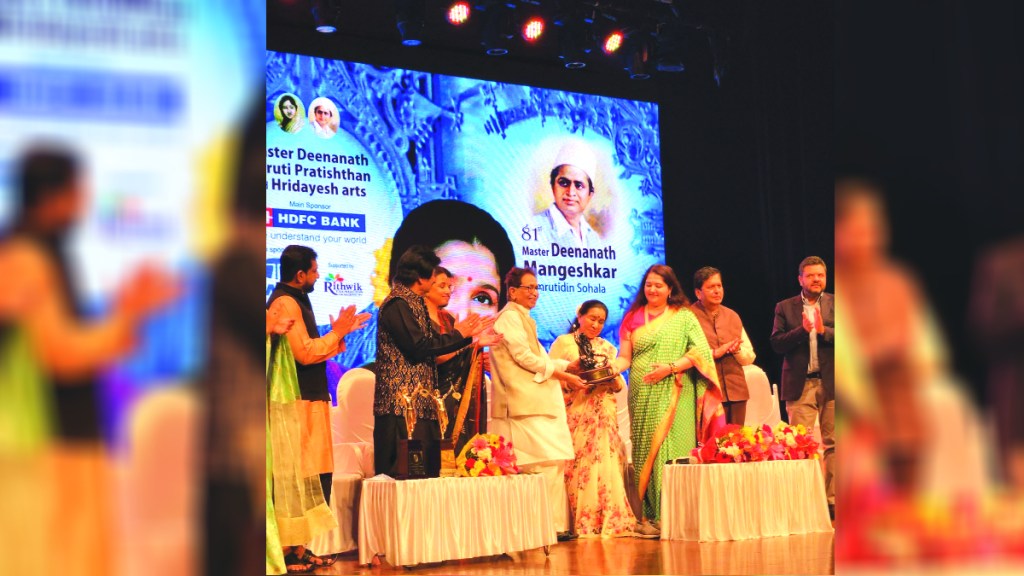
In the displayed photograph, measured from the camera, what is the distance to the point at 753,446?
6.94m

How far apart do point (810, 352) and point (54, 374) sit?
19.7 feet

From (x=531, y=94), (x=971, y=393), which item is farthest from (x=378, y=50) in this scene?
(x=971, y=393)

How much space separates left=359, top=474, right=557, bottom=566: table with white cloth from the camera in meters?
5.68

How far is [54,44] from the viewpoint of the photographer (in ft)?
9.00

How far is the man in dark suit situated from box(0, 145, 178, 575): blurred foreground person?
19.1 feet

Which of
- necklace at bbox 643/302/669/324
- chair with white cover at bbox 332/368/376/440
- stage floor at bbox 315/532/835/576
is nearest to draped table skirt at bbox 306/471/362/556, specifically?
stage floor at bbox 315/532/835/576

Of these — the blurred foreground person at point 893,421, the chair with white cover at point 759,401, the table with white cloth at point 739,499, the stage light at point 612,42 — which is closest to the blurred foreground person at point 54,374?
the blurred foreground person at point 893,421

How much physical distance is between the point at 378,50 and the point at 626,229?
2.39 meters

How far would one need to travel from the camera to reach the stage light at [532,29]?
792 centimetres

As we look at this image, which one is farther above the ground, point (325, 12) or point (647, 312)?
point (325, 12)

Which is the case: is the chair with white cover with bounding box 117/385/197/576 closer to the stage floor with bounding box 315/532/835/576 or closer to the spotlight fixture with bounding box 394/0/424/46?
the stage floor with bounding box 315/532/835/576

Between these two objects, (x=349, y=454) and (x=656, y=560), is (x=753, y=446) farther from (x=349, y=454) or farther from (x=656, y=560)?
(x=349, y=454)

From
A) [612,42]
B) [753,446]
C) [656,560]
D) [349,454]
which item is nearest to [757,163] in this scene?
[612,42]

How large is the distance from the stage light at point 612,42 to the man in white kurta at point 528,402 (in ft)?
6.17
